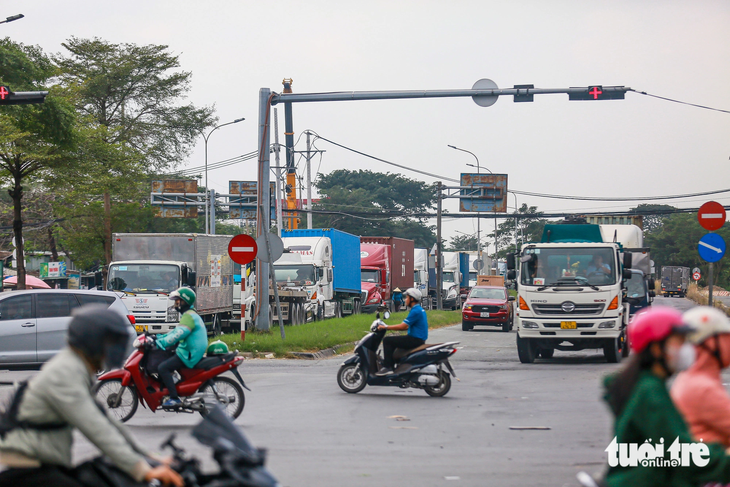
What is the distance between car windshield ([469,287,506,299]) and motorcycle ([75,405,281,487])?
28.8 meters

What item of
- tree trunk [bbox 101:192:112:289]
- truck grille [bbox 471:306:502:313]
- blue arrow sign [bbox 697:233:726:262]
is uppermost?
tree trunk [bbox 101:192:112:289]

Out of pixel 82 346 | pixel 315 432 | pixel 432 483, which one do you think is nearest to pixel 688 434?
pixel 82 346

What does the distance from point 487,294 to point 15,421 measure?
2947 cm

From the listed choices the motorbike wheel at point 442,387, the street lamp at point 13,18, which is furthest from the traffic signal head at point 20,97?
the motorbike wheel at point 442,387

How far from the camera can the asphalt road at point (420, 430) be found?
7137mm

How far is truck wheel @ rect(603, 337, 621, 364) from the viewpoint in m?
17.2

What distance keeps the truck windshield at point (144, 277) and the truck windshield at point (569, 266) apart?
10.3 metres

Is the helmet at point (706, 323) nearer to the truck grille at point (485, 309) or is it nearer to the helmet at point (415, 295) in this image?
the helmet at point (415, 295)

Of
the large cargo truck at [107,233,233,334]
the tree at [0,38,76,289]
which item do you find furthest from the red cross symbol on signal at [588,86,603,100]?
the tree at [0,38,76,289]

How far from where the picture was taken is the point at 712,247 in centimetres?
1611

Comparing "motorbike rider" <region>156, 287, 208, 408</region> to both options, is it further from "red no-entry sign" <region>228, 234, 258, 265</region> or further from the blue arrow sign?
the blue arrow sign

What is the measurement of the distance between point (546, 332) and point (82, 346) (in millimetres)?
14541

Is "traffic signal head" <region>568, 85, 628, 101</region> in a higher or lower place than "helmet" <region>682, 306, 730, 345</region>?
higher

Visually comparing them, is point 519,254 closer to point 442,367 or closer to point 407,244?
point 442,367
